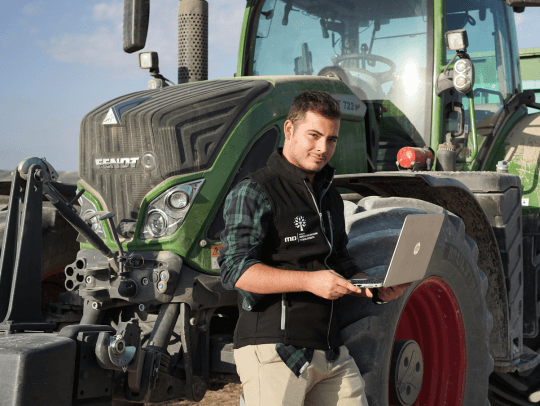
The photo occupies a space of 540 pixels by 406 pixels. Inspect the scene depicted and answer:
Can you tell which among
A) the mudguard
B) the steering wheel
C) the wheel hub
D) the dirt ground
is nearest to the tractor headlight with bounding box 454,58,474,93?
the steering wheel

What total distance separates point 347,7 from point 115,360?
2886mm

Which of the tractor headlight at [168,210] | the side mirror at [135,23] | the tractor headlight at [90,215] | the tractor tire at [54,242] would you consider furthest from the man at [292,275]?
the tractor tire at [54,242]

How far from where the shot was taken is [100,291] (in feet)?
9.01

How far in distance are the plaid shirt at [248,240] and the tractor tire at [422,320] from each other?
0.47 meters

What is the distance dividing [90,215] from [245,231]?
122cm

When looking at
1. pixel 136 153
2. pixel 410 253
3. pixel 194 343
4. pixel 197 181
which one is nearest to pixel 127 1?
pixel 136 153

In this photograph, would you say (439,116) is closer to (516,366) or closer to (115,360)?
(516,366)

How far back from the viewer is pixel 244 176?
2.89 metres

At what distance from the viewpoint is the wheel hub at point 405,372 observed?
2.56 metres

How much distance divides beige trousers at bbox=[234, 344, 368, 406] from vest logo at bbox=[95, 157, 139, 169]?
3.82 feet

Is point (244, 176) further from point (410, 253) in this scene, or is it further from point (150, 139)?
point (410, 253)

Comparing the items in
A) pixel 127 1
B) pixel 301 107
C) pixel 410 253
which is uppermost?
pixel 127 1

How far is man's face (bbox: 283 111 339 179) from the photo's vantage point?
82.5 inches

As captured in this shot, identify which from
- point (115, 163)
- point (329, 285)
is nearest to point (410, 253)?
point (329, 285)
